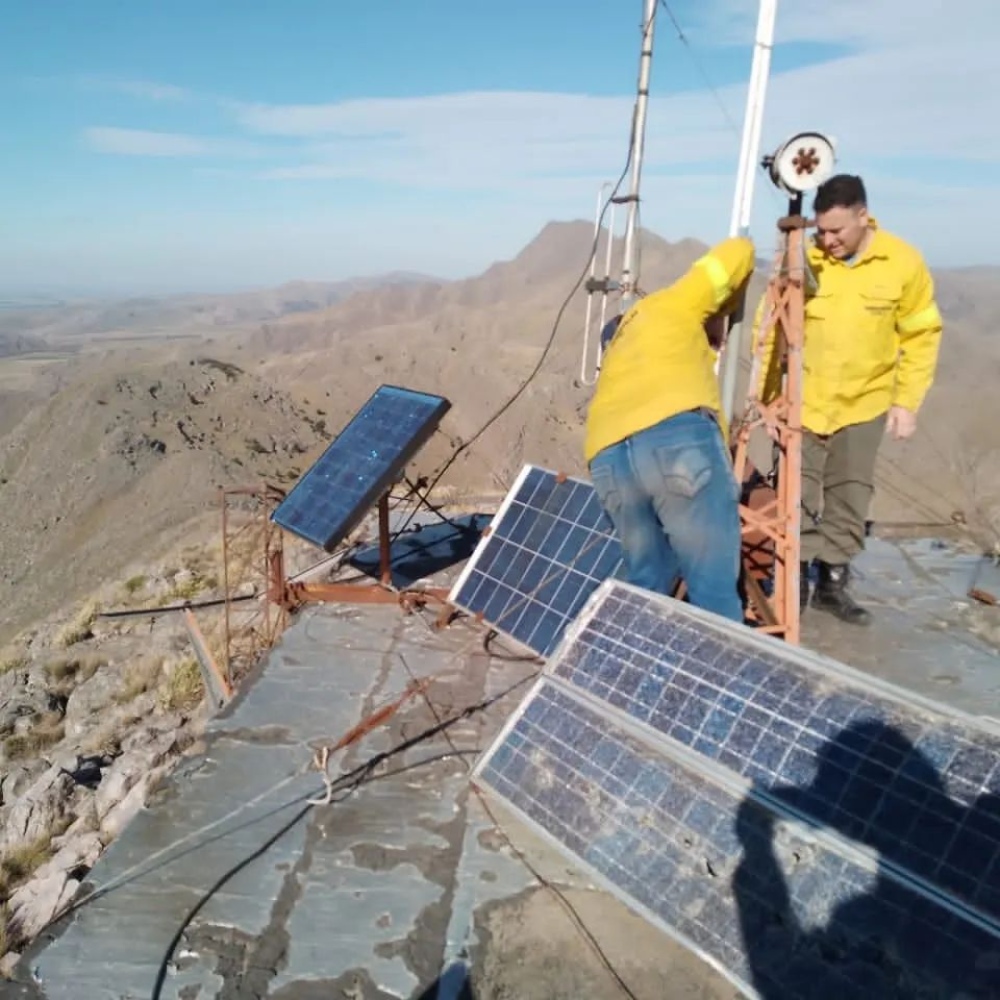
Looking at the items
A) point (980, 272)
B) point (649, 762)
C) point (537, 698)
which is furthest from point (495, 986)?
point (980, 272)

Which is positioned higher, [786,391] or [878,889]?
[786,391]

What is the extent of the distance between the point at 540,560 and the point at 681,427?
6.84ft

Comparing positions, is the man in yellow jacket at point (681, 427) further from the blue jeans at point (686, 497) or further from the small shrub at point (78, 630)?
the small shrub at point (78, 630)

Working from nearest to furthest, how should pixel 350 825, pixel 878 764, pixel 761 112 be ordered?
pixel 878 764, pixel 350 825, pixel 761 112

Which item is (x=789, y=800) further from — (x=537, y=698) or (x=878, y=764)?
(x=537, y=698)

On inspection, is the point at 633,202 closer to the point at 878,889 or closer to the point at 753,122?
the point at 753,122

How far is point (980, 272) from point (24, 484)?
256 feet

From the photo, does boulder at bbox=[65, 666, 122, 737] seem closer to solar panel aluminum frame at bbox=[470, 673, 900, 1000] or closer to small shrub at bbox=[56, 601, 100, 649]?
small shrub at bbox=[56, 601, 100, 649]

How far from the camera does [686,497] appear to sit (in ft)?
14.5

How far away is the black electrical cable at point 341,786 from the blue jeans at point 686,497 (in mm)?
1417

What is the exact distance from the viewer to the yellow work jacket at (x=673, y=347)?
14.4ft

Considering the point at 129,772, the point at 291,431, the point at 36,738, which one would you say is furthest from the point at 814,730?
the point at 291,431

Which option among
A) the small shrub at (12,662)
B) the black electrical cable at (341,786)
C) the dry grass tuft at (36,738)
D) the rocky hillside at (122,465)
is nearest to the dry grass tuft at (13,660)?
the small shrub at (12,662)

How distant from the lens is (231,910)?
3.53 m
